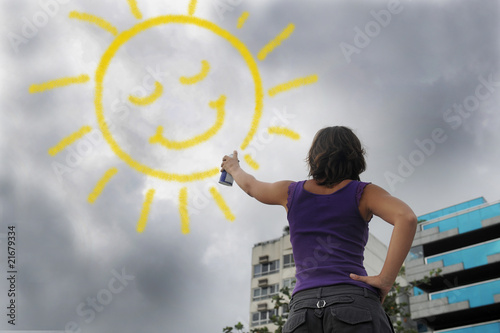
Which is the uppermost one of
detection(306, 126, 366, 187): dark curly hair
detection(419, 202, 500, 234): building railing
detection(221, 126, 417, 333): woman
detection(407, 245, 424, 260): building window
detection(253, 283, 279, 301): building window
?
detection(419, 202, 500, 234): building railing

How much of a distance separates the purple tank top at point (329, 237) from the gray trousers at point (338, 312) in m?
0.05

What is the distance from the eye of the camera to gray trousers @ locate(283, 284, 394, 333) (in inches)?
107

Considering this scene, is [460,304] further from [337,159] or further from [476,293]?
[337,159]

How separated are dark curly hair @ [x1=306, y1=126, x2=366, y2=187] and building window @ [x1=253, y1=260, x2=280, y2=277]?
51060 millimetres

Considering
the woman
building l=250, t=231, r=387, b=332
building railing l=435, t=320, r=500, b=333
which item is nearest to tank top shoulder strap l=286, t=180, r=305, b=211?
the woman

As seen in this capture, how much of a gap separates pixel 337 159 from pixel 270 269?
52.1 meters

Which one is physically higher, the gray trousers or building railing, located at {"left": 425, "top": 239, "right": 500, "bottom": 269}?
building railing, located at {"left": 425, "top": 239, "right": 500, "bottom": 269}

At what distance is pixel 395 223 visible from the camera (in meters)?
2.96

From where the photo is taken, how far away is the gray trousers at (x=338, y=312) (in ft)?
8.90

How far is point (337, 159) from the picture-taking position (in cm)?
330

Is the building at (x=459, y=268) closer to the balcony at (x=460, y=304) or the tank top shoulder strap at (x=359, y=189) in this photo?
the balcony at (x=460, y=304)

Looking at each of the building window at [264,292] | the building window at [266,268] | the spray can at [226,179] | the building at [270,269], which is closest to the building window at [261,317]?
the building at [270,269]

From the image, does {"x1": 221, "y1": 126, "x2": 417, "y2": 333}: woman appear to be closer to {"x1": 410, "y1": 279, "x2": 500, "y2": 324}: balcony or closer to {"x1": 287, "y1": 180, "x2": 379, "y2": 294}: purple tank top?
{"x1": 287, "y1": 180, "x2": 379, "y2": 294}: purple tank top

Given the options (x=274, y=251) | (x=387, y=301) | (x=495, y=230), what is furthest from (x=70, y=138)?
(x=274, y=251)
